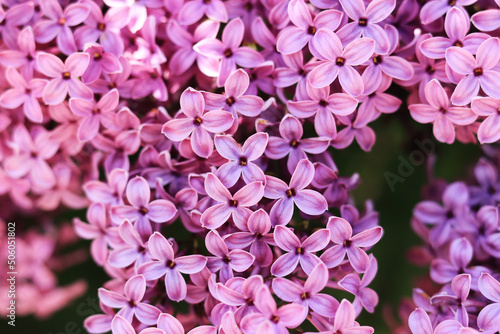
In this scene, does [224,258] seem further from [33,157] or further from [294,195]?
[33,157]

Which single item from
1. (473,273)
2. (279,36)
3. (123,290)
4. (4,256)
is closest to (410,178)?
(473,273)

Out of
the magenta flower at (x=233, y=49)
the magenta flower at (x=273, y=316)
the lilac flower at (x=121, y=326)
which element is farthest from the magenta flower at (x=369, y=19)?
the lilac flower at (x=121, y=326)

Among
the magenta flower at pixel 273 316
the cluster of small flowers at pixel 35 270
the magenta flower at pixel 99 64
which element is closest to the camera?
the magenta flower at pixel 273 316

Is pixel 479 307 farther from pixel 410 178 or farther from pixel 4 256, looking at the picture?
pixel 4 256

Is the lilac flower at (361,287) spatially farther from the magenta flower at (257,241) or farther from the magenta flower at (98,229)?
the magenta flower at (98,229)

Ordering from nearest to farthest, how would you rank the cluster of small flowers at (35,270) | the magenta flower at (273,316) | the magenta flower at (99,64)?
the magenta flower at (273,316)
the magenta flower at (99,64)
the cluster of small flowers at (35,270)

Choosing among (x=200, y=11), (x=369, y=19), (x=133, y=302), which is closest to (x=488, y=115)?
(x=369, y=19)

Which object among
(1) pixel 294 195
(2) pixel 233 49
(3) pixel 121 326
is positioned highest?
(2) pixel 233 49

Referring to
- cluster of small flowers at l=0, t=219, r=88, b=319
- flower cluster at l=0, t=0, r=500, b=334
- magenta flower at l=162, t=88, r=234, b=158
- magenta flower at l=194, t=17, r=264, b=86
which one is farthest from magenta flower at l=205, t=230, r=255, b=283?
cluster of small flowers at l=0, t=219, r=88, b=319
